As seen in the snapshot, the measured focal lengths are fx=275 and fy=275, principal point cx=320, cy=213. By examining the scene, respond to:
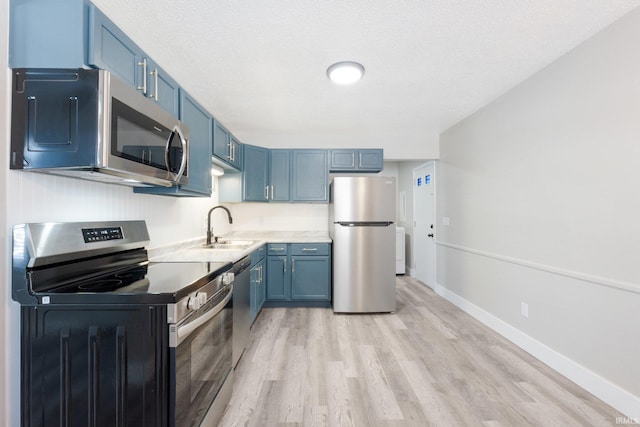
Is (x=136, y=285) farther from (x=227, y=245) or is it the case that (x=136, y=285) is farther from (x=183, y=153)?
(x=227, y=245)

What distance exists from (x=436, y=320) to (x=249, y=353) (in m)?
2.11

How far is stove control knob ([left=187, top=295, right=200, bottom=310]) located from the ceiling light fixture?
6.46 feet

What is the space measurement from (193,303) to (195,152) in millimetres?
1352

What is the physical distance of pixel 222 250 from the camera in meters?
2.56

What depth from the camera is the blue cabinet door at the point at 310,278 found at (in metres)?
3.59

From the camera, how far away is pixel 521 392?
6.25 feet

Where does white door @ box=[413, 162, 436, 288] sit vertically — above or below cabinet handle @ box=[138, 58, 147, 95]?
below

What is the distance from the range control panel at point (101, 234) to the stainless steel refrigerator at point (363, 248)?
7.48ft

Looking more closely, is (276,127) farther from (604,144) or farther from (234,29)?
(604,144)

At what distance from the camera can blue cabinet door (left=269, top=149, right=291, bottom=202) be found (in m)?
3.90

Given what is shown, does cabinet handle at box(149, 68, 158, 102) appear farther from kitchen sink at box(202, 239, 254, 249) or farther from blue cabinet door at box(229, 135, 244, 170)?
kitchen sink at box(202, 239, 254, 249)

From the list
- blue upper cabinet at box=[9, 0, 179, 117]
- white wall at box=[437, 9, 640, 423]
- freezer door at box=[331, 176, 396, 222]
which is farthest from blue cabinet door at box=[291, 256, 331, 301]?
blue upper cabinet at box=[9, 0, 179, 117]

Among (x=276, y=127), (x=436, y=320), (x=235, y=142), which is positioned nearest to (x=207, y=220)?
(x=235, y=142)

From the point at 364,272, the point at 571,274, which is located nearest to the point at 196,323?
the point at 364,272
